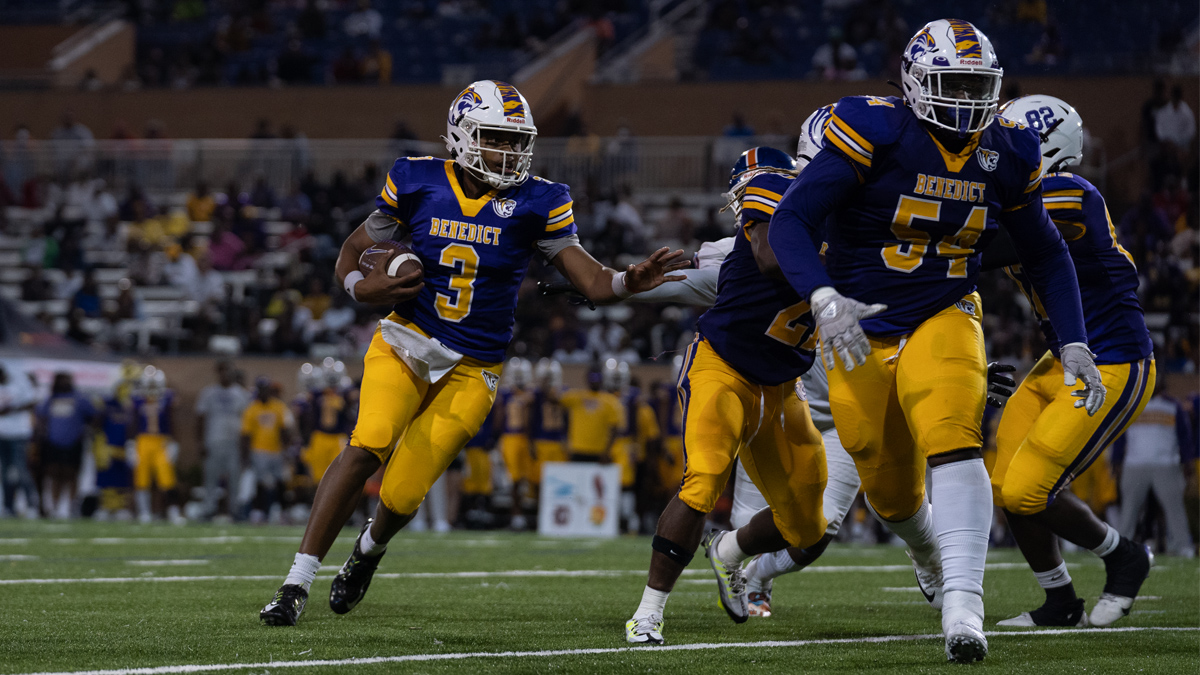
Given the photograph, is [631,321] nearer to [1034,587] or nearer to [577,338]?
[577,338]

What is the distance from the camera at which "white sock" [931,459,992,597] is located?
408cm

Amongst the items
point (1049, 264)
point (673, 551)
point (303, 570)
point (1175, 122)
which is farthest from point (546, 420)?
point (1049, 264)

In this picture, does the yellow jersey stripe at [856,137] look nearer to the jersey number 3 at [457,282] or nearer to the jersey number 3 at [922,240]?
the jersey number 3 at [922,240]

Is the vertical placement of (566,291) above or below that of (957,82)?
below

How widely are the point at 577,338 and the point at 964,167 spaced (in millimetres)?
11471

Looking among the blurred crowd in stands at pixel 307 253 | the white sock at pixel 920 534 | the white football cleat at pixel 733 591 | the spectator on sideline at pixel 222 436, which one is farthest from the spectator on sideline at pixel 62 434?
the white sock at pixel 920 534

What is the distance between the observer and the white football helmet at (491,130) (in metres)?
5.17

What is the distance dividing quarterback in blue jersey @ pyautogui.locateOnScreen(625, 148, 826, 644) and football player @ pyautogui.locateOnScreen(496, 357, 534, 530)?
9413 mm

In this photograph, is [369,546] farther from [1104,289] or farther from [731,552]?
[1104,289]

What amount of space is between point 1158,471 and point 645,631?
7.50 meters

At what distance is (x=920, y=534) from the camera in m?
4.98

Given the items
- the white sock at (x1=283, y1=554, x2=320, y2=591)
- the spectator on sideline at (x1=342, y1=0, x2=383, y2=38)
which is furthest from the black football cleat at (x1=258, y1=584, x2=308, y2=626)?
the spectator on sideline at (x1=342, y1=0, x2=383, y2=38)

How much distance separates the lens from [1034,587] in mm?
7043

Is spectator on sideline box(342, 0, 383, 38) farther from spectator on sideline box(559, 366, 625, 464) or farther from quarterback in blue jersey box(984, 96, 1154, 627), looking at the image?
quarterback in blue jersey box(984, 96, 1154, 627)
